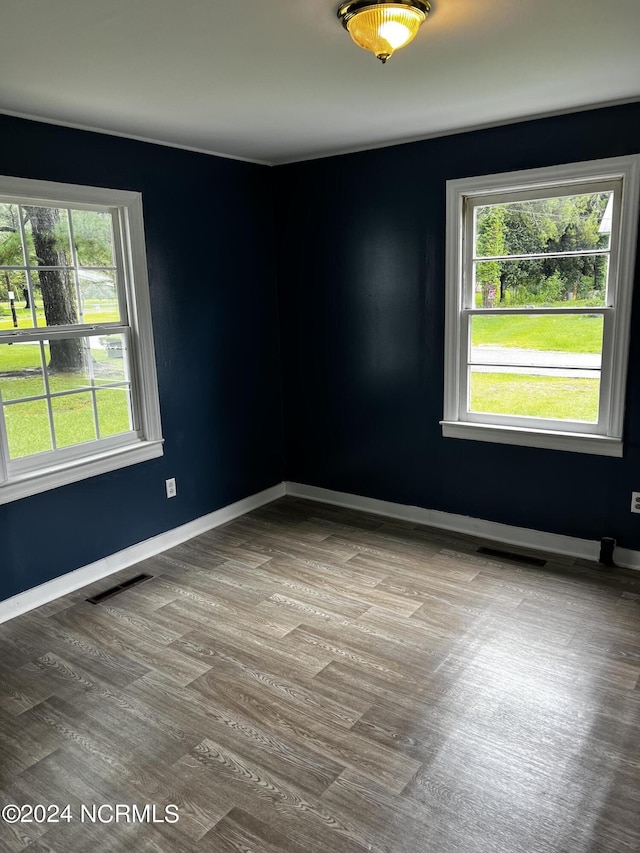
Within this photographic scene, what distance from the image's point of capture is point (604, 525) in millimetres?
3516

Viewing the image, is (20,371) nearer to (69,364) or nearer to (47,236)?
(69,364)

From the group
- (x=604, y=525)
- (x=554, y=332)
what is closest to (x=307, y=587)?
(x=604, y=525)

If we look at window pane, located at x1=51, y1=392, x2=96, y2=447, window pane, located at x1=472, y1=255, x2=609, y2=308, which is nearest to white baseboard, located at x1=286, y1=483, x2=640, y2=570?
window pane, located at x1=472, y1=255, x2=609, y2=308

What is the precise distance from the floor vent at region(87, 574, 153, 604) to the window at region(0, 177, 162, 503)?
2.11 feet

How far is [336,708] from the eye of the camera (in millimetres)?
2389

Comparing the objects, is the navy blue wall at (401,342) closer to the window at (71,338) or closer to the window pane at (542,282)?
the window pane at (542,282)

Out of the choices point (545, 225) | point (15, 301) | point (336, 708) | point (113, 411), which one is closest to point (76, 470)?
point (113, 411)

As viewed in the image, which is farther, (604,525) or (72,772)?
(604,525)

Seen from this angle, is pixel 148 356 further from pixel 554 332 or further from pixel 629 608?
pixel 629 608

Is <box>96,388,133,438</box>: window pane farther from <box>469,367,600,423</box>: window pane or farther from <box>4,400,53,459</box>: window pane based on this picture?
<box>469,367,600,423</box>: window pane

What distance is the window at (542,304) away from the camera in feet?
10.7

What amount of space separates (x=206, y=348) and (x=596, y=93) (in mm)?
2594

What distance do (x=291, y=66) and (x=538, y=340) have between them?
2033mm

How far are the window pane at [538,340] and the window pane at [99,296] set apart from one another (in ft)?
7.02
